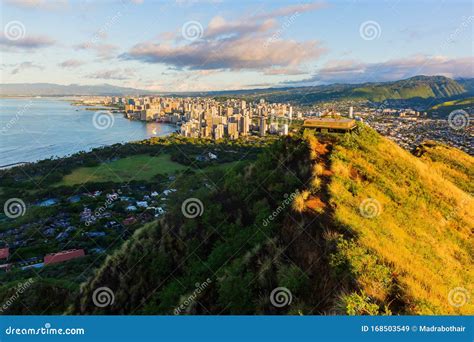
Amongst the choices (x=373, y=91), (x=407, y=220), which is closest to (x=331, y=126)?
(x=407, y=220)

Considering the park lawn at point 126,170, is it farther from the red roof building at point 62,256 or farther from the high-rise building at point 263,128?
the high-rise building at point 263,128

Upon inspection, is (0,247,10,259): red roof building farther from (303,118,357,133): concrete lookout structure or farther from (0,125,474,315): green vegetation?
(303,118,357,133): concrete lookout structure

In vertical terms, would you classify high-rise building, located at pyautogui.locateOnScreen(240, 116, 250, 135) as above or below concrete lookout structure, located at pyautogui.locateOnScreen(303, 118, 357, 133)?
below

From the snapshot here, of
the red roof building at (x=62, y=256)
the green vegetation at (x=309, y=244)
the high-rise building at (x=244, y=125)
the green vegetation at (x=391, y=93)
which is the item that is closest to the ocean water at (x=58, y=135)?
the high-rise building at (x=244, y=125)

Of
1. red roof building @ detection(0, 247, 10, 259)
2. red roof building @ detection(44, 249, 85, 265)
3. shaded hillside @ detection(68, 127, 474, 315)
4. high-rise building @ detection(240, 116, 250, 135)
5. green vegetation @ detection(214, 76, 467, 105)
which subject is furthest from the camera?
green vegetation @ detection(214, 76, 467, 105)

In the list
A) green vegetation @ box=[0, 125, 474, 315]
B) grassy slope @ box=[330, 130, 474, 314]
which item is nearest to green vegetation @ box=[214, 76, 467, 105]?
grassy slope @ box=[330, 130, 474, 314]

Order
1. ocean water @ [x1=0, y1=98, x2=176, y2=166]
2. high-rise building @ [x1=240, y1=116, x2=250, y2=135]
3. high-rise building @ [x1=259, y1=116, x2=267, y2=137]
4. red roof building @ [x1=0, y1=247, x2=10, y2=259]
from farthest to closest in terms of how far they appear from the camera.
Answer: high-rise building @ [x1=240, y1=116, x2=250, y2=135] → high-rise building @ [x1=259, y1=116, x2=267, y2=137] → ocean water @ [x1=0, y1=98, x2=176, y2=166] → red roof building @ [x1=0, y1=247, x2=10, y2=259]

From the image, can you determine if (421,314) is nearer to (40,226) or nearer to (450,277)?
(450,277)
